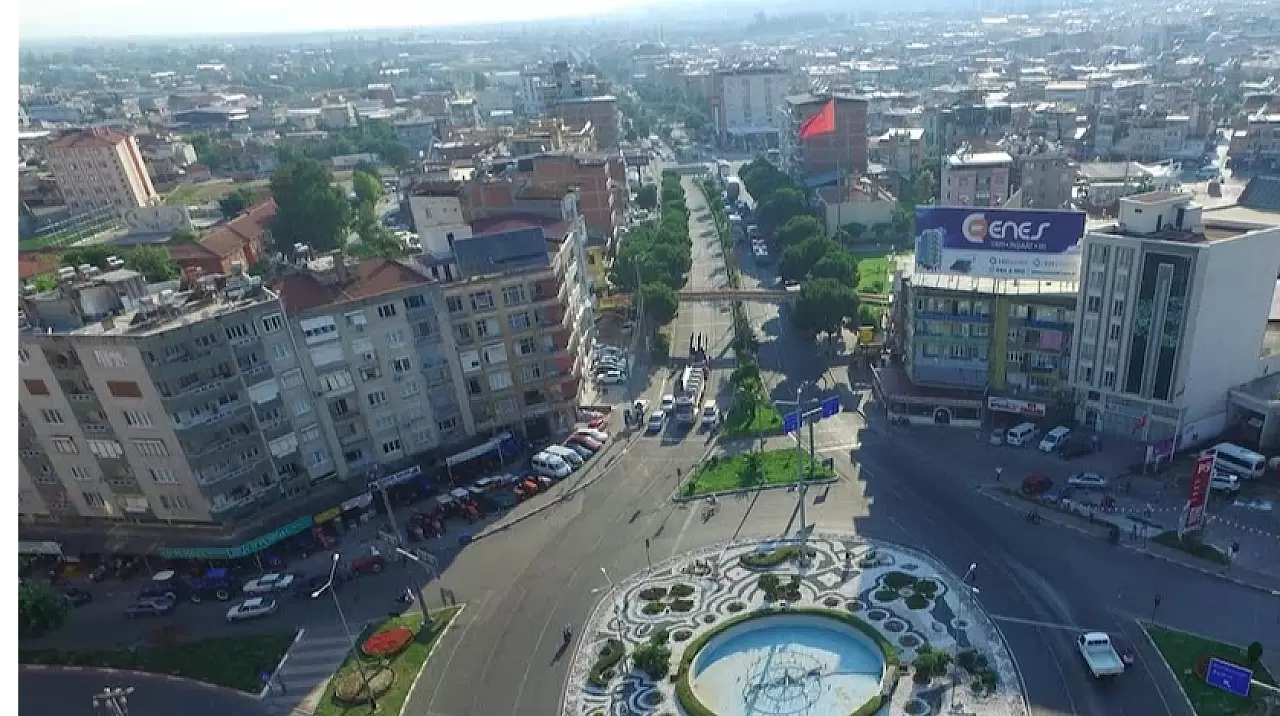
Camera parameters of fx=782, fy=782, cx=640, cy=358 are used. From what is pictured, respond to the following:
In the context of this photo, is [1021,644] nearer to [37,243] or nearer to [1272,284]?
[1272,284]

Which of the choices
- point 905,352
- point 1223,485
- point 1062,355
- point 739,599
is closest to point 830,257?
point 905,352

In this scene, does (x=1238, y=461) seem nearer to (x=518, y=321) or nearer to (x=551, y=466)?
(x=551, y=466)

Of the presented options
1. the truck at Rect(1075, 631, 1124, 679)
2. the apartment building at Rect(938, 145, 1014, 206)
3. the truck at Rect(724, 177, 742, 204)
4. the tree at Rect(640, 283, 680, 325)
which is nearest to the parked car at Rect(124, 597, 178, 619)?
the tree at Rect(640, 283, 680, 325)

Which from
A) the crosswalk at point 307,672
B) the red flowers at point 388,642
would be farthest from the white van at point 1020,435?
the crosswalk at point 307,672

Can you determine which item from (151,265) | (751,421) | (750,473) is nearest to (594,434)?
(751,421)

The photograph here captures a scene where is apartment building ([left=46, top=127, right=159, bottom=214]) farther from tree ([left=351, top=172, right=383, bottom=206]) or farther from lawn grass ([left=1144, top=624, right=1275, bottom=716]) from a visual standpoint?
lawn grass ([left=1144, top=624, right=1275, bottom=716])

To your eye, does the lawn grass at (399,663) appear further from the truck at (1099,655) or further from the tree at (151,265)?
the tree at (151,265)
